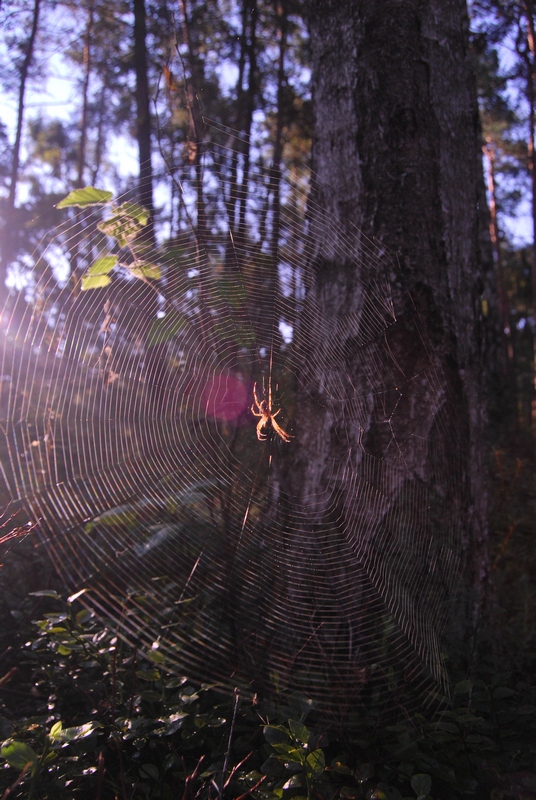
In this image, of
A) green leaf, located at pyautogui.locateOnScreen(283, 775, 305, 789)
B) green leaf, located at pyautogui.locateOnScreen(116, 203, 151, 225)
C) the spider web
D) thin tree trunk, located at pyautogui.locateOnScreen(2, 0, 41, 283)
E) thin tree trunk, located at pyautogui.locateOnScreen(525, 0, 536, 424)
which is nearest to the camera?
green leaf, located at pyautogui.locateOnScreen(283, 775, 305, 789)

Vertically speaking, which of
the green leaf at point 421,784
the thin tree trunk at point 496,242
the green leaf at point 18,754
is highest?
the thin tree trunk at point 496,242

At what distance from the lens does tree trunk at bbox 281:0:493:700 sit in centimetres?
238

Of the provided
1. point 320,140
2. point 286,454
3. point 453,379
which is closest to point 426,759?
point 286,454

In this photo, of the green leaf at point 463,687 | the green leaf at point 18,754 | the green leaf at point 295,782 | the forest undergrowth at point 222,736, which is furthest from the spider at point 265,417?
the green leaf at point 18,754

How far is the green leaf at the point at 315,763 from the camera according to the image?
166 centimetres

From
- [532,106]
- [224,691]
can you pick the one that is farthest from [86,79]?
[224,691]

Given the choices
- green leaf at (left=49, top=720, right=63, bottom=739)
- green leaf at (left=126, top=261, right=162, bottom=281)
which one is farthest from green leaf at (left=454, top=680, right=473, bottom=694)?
green leaf at (left=126, top=261, right=162, bottom=281)

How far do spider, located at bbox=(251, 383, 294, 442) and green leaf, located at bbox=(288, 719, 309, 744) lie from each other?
116 cm

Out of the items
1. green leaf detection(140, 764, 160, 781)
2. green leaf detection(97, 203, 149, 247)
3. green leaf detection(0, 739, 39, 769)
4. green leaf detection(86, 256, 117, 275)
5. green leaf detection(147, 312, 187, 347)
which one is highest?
green leaf detection(97, 203, 149, 247)

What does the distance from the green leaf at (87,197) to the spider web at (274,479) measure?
8cm

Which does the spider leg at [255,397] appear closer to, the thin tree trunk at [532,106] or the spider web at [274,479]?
the spider web at [274,479]

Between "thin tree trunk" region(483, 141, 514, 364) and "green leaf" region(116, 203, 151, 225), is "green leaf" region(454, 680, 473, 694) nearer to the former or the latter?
"green leaf" region(116, 203, 151, 225)

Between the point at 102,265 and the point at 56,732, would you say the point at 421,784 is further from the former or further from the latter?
the point at 102,265

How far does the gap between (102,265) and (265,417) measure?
100 cm
